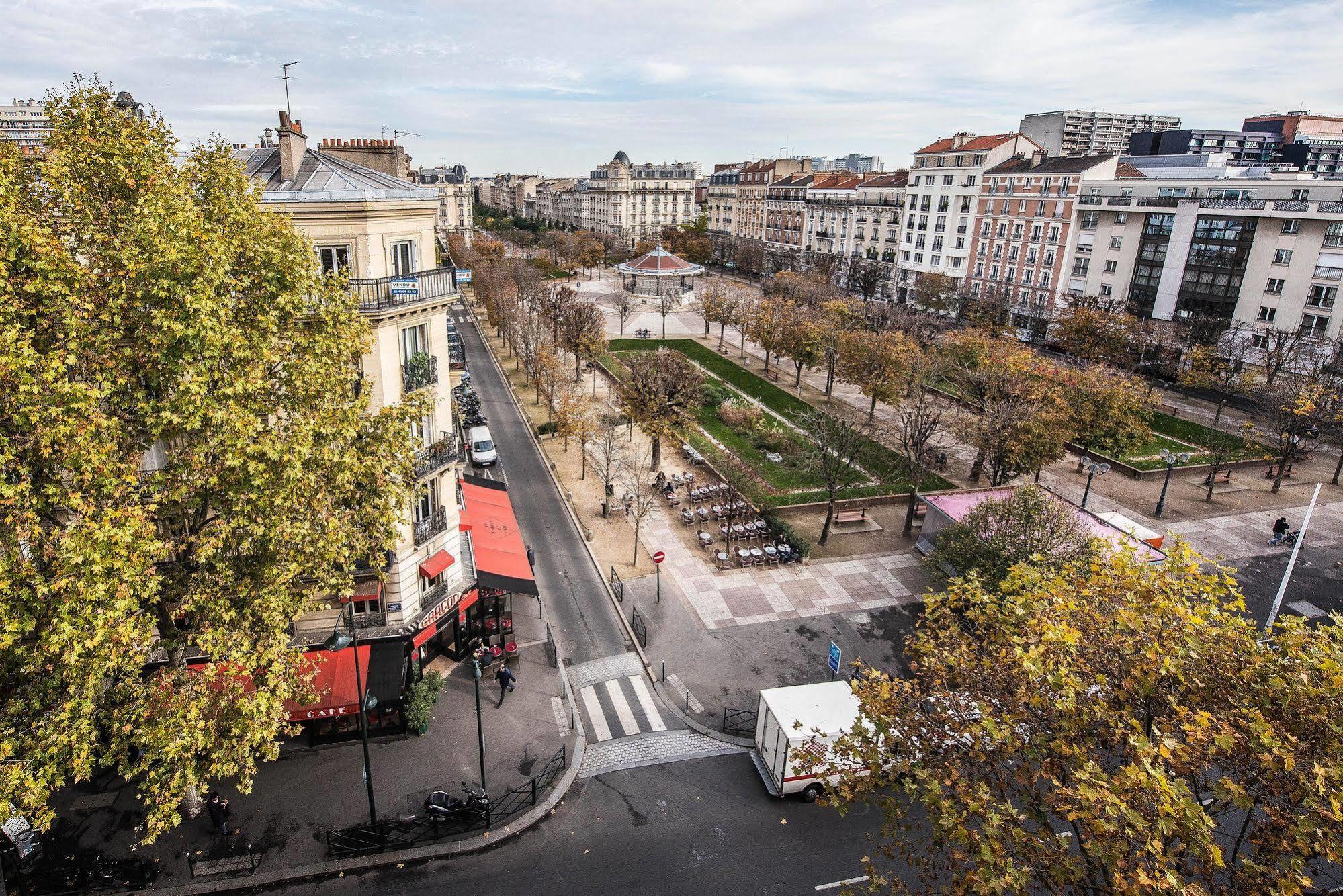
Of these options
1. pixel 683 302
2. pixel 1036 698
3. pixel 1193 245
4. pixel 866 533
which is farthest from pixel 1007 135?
pixel 1036 698

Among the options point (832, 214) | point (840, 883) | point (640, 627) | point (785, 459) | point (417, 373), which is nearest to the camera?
point (840, 883)

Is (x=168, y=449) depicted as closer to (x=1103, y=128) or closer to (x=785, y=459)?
(x=785, y=459)

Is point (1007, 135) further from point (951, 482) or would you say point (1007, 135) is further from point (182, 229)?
point (182, 229)

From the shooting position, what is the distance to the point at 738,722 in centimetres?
2177

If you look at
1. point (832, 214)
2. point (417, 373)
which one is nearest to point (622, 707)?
point (417, 373)

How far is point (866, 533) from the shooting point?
33.6m

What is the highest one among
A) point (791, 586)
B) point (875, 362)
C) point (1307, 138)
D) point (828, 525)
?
point (1307, 138)

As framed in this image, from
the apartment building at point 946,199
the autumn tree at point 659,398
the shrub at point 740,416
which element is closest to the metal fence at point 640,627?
the autumn tree at point 659,398

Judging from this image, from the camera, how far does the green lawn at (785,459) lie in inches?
1451

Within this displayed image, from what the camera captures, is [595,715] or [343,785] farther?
[595,715]

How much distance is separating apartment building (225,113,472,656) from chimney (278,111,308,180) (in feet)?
0.11

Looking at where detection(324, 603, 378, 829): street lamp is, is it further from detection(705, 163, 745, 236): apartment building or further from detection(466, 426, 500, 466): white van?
detection(705, 163, 745, 236): apartment building

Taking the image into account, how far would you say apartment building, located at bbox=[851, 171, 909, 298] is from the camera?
9506 cm

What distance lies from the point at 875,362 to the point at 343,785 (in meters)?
38.0
